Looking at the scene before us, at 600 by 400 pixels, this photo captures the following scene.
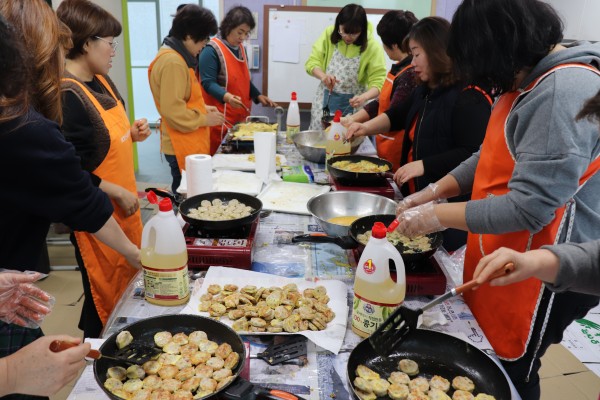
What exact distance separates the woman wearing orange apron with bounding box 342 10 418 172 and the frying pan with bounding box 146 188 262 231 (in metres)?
1.49

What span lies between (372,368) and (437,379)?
0.57ft

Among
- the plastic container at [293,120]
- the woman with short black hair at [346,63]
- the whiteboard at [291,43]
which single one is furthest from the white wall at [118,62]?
the plastic container at [293,120]

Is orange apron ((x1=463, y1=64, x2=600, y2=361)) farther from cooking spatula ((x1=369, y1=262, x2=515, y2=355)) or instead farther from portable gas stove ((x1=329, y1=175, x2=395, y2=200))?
portable gas stove ((x1=329, y1=175, x2=395, y2=200))

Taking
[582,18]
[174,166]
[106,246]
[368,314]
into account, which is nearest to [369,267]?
[368,314]

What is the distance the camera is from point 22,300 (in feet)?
4.01

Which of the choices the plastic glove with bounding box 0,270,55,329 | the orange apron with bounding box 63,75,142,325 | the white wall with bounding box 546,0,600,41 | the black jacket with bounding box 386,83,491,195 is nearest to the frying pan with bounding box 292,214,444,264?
the black jacket with bounding box 386,83,491,195

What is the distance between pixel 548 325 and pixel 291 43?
202 inches

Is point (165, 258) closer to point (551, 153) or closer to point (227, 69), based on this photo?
point (551, 153)

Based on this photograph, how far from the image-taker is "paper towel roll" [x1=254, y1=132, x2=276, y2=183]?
2.77 m

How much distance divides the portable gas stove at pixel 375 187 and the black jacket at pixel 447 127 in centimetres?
25

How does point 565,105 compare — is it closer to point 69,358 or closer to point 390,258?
point 390,258

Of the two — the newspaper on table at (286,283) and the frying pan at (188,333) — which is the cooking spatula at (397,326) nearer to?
the newspaper on table at (286,283)

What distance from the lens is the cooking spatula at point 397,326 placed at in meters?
1.25

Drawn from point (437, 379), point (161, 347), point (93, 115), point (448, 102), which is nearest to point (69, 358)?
point (161, 347)
